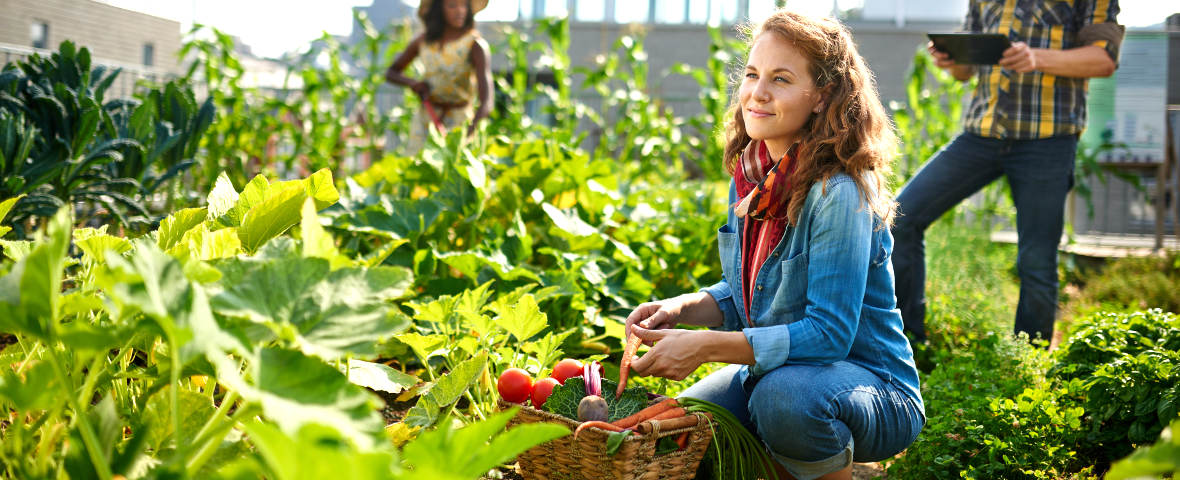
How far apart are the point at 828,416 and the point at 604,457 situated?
43cm

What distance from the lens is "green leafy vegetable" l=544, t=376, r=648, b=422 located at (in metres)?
1.72

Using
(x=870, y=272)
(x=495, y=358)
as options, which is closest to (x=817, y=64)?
(x=870, y=272)

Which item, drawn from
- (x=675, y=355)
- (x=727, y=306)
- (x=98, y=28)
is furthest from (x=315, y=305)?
(x=98, y=28)

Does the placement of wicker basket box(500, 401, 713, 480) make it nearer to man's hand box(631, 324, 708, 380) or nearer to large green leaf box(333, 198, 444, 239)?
man's hand box(631, 324, 708, 380)

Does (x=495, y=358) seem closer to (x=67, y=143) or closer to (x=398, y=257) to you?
(x=398, y=257)

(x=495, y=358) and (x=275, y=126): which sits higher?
(x=275, y=126)

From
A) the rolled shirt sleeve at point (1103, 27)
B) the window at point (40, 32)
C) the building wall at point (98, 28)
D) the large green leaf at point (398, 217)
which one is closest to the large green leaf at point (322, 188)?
the large green leaf at point (398, 217)

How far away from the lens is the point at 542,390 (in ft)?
5.99

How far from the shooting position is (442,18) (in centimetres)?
488

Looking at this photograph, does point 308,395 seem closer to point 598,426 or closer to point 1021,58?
point 598,426

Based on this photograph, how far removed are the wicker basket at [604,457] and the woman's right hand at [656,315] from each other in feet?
0.81

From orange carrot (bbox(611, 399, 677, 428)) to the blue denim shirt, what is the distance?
180 mm

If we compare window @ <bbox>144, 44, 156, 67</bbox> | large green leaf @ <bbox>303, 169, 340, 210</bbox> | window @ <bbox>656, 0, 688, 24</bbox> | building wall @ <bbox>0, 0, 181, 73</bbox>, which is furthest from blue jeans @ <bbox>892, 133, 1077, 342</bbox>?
window @ <bbox>144, 44, 156, 67</bbox>

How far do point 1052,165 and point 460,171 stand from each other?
1.91 m
